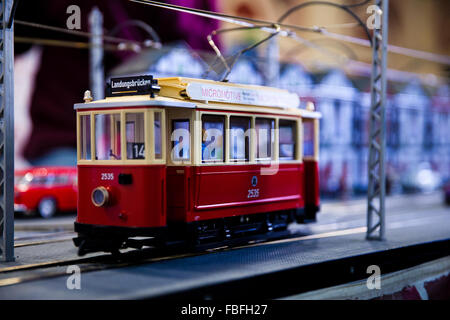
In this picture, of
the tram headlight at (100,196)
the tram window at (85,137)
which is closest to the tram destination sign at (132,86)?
the tram window at (85,137)

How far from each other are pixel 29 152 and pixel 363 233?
17.0 metres

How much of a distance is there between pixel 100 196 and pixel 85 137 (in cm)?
120

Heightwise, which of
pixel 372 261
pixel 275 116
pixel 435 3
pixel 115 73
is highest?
pixel 435 3

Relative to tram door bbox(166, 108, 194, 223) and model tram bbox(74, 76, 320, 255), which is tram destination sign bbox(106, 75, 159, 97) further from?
tram door bbox(166, 108, 194, 223)

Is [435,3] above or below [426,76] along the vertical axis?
above

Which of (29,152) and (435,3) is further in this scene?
(435,3)

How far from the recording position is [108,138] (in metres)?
10.8

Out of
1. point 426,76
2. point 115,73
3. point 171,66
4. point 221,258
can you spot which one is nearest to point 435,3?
point 426,76

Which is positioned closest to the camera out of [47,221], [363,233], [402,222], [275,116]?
[275,116]

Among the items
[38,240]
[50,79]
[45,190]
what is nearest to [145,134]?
[38,240]

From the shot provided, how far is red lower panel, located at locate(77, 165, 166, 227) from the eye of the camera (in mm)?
10102

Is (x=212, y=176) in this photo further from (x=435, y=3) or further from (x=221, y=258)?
(x=435, y=3)

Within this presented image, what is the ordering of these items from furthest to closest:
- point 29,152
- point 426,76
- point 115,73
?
point 426,76 → point 115,73 → point 29,152

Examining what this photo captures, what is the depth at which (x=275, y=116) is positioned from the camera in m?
12.8
